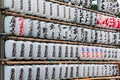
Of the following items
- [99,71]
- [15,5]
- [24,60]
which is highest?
[15,5]

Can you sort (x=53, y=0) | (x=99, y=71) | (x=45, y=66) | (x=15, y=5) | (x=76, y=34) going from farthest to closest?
1. (x=99, y=71)
2. (x=76, y=34)
3. (x=53, y=0)
4. (x=45, y=66)
5. (x=15, y=5)

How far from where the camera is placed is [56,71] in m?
16.6

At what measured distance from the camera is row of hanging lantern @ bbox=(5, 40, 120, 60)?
560 inches

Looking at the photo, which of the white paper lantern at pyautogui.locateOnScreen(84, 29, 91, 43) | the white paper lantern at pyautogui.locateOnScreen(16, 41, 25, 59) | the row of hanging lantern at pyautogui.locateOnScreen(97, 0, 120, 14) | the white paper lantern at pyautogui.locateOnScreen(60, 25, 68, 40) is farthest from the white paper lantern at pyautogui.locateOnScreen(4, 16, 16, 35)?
the row of hanging lantern at pyautogui.locateOnScreen(97, 0, 120, 14)

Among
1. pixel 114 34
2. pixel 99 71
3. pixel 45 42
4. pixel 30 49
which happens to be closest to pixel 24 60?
pixel 30 49

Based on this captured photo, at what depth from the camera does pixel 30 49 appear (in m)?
15.1

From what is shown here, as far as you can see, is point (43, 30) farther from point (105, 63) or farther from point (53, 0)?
point (105, 63)

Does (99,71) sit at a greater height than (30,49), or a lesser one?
lesser

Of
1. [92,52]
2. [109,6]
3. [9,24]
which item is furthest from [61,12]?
[109,6]

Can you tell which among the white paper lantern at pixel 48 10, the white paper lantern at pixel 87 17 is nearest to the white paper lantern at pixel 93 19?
the white paper lantern at pixel 87 17

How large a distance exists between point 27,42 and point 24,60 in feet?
2.97

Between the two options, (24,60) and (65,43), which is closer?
(24,60)

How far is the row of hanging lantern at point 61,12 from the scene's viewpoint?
14.9 m

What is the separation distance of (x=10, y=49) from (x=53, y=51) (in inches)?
118
